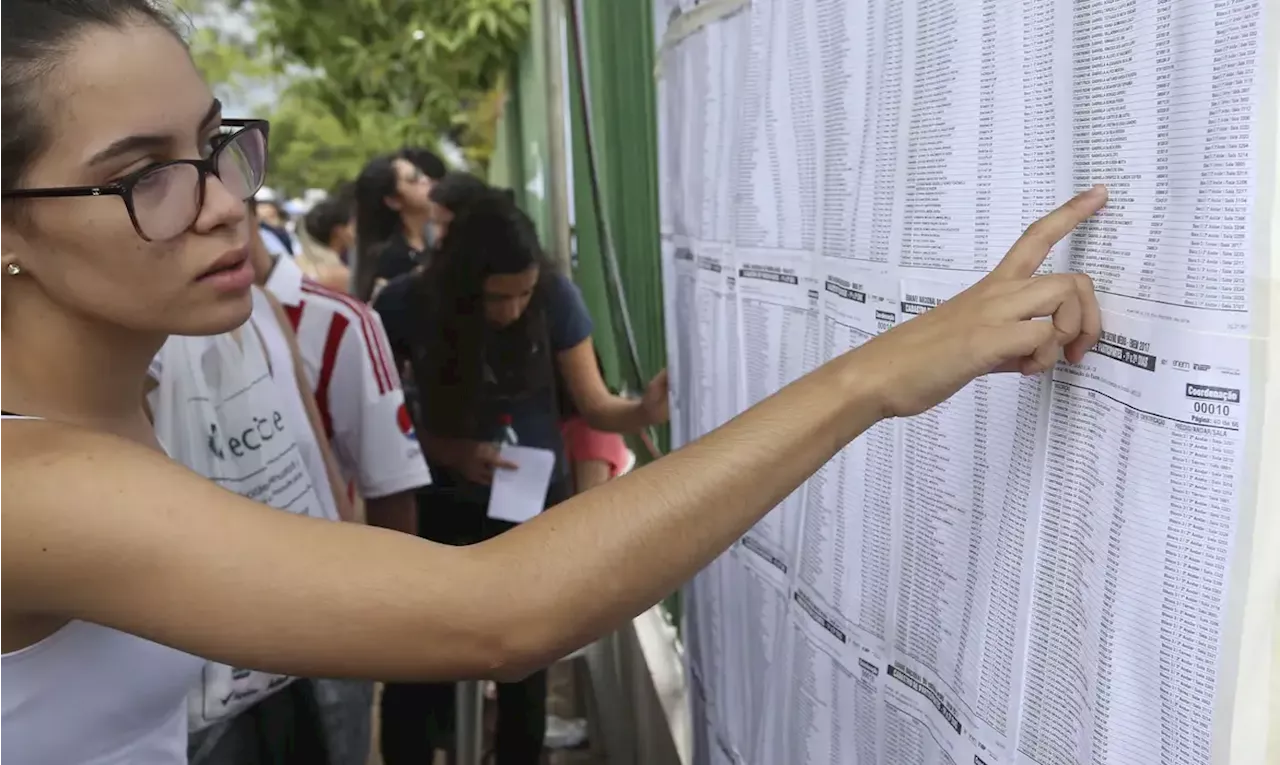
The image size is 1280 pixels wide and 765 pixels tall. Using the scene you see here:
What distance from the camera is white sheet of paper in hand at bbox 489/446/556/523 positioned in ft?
8.23

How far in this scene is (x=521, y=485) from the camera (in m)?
2.53

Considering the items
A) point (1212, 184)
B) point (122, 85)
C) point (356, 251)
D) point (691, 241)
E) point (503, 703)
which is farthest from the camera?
point (356, 251)

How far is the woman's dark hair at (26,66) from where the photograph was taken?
855 mm

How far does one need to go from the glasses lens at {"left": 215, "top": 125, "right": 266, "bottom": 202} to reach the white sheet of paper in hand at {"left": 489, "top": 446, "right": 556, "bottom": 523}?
139 centimetres

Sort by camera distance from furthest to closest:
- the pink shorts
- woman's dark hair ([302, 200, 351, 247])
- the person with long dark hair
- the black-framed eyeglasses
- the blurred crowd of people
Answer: woman's dark hair ([302, 200, 351, 247]) → the person with long dark hair → the pink shorts → the blurred crowd of people → the black-framed eyeglasses

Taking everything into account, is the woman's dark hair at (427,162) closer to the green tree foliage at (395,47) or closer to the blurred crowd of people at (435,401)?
the green tree foliage at (395,47)

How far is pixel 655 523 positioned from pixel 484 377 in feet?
6.03

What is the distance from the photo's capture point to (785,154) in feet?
4.07

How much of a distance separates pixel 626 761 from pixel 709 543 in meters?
2.53

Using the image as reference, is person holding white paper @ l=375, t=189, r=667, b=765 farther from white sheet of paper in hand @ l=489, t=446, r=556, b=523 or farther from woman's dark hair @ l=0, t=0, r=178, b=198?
woman's dark hair @ l=0, t=0, r=178, b=198

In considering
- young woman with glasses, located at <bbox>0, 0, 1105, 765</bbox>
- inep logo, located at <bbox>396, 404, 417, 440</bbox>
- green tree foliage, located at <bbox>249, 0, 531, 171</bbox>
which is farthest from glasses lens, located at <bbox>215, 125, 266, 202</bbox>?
green tree foliage, located at <bbox>249, 0, 531, 171</bbox>

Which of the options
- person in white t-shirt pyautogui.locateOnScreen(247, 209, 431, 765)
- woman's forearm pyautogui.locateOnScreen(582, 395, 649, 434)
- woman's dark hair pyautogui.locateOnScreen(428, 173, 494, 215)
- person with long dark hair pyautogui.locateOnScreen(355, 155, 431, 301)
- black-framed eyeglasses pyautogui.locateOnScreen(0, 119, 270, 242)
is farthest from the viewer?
person with long dark hair pyautogui.locateOnScreen(355, 155, 431, 301)

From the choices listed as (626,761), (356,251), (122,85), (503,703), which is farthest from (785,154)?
(356,251)

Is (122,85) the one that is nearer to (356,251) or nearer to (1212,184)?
(1212,184)
